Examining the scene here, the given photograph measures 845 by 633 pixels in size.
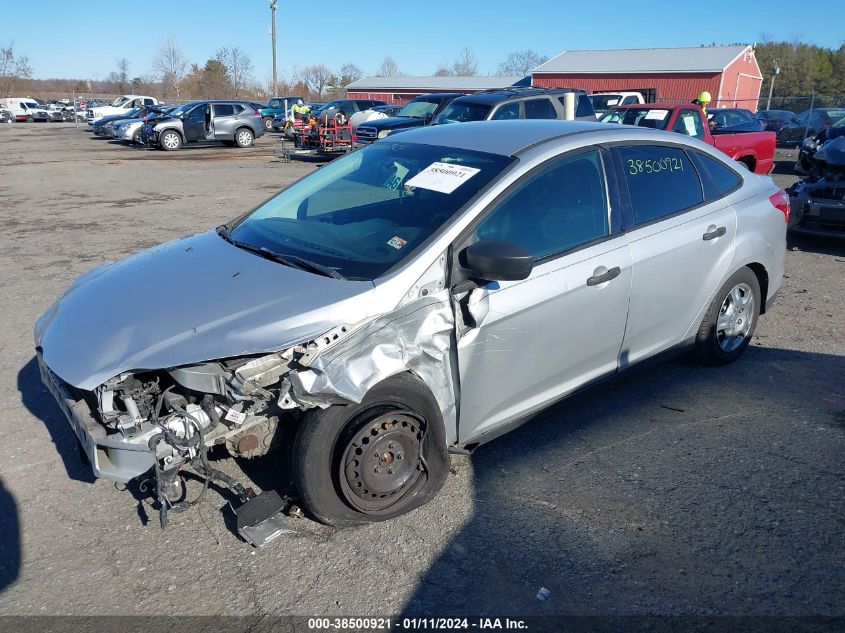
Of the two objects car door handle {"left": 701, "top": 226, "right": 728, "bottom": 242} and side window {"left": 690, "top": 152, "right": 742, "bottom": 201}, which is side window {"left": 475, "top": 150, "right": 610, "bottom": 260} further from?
side window {"left": 690, "top": 152, "right": 742, "bottom": 201}

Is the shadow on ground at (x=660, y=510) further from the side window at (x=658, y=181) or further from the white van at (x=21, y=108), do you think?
the white van at (x=21, y=108)

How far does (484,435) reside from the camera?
11.2 feet

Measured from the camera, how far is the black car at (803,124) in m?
21.1

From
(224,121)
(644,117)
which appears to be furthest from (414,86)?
(644,117)

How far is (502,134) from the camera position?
3.89 metres

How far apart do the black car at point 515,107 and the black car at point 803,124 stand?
12209mm

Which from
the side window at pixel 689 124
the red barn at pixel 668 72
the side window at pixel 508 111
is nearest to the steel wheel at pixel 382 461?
the side window at pixel 689 124

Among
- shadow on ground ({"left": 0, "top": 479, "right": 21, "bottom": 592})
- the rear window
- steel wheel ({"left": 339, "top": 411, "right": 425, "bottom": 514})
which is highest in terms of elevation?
the rear window

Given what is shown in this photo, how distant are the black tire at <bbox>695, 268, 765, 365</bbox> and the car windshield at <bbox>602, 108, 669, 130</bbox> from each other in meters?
6.21

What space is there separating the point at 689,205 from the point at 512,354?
1.81 m

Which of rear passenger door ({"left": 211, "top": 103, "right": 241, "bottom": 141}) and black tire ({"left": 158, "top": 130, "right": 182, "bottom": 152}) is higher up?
rear passenger door ({"left": 211, "top": 103, "right": 241, "bottom": 141})

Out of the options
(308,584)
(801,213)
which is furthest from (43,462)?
(801,213)

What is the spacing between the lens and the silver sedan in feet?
9.18

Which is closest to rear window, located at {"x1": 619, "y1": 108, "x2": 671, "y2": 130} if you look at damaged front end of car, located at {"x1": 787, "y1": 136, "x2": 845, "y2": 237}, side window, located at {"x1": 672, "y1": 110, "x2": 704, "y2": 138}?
side window, located at {"x1": 672, "y1": 110, "x2": 704, "y2": 138}
